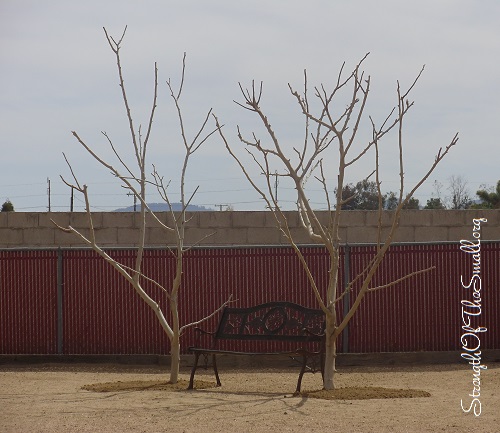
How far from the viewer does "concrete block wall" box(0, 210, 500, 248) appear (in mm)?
19203

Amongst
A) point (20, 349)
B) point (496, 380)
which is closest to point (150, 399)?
point (496, 380)

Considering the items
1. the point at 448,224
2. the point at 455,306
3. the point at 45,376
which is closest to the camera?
the point at 45,376

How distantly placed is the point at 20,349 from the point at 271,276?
14.0 ft

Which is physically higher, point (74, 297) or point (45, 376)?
point (74, 297)

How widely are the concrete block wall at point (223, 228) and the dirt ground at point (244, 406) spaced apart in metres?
5.90

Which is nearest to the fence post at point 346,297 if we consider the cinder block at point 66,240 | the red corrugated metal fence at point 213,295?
the red corrugated metal fence at point 213,295

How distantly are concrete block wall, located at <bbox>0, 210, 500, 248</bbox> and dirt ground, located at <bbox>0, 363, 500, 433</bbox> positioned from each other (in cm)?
590

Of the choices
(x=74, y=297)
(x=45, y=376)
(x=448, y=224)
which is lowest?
(x=45, y=376)

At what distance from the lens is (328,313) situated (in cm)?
1114

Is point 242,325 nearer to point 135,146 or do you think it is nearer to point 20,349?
point 135,146

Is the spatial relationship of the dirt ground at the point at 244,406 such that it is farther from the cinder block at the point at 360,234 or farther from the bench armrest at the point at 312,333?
the cinder block at the point at 360,234

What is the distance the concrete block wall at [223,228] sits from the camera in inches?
756

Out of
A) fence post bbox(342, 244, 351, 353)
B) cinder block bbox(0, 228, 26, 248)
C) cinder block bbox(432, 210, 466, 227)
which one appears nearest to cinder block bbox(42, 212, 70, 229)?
cinder block bbox(0, 228, 26, 248)

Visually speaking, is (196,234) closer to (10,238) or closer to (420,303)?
(10,238)
